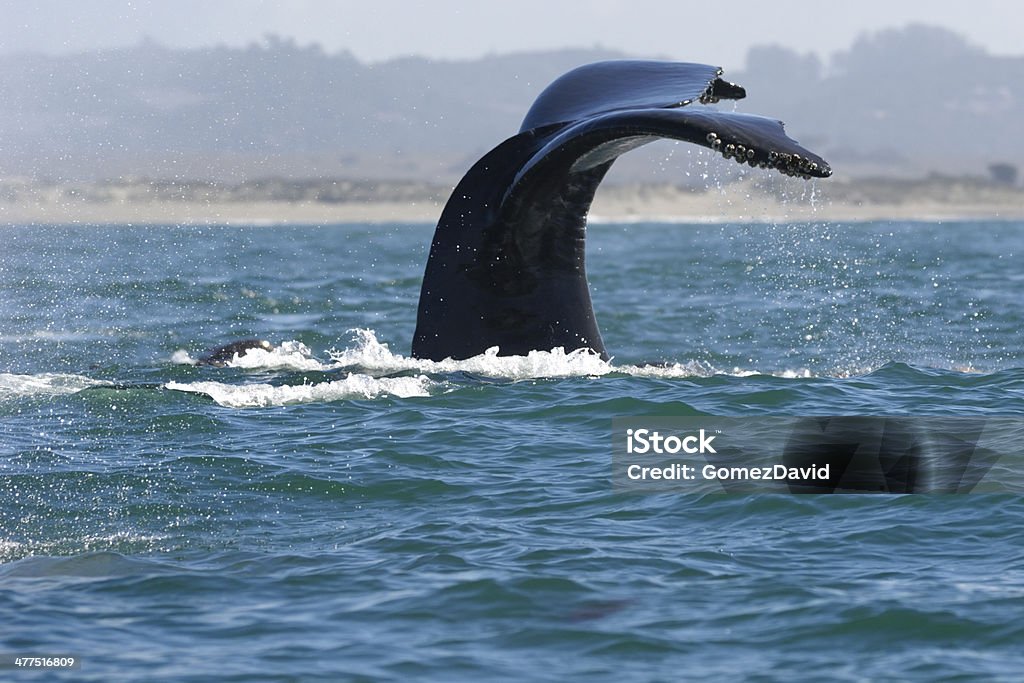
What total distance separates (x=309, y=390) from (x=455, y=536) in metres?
4.61

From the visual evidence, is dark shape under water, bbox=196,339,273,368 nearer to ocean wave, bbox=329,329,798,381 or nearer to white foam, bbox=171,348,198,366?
white foam, bbox=171,348,198,366

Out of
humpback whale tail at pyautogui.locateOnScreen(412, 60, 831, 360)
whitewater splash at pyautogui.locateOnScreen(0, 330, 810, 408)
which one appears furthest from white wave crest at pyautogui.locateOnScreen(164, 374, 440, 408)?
humpback whale tail at pyautogui.locateOnScreen(412, 60, 831, 360)

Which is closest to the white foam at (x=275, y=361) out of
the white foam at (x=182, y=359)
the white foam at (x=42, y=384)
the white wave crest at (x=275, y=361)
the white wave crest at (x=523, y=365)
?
the white wave crest at (x=275, y=361)

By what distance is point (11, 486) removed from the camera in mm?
9617

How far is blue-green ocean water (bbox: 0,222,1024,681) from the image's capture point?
21.7ft

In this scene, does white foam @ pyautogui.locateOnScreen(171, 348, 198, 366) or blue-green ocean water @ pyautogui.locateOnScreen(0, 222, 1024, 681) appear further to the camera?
white foam @ pyautogui.locateOnScreen(171, 348, 198, 366)

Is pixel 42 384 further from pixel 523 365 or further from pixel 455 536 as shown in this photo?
pixel 455 536

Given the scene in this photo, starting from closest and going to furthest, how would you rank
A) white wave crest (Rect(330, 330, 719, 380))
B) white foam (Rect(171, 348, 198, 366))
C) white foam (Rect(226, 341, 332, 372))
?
white wave crest (Rect(330, 330, 719, 380)), white foam (Rect(226, 341, 332, 372)), white foam (Rect(171, 348, 198, 366))

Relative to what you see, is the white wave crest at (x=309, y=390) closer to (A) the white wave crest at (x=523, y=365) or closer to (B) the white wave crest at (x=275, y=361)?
(A) the white wave crest at (x=523, y=365)

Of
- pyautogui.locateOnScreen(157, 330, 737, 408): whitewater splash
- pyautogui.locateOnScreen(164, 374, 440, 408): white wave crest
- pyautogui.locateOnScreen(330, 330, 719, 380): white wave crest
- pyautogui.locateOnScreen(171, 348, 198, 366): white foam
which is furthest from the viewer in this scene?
pyautogui.locateOnScreen(171, 348, 198, 366): white foam

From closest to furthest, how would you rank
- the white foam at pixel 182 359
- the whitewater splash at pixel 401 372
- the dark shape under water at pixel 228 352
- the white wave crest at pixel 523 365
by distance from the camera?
the white wave crest at pixel 523 365 → the whitewater splash at pixel 401 372 → the dark shape under water at pixel 228 352 → the white foam at pixel 182 359

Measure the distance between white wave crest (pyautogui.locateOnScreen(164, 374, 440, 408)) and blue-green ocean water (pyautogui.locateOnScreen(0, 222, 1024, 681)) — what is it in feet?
0.14

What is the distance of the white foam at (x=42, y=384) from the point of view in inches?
511

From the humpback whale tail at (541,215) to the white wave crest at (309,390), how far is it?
0.41 metres
